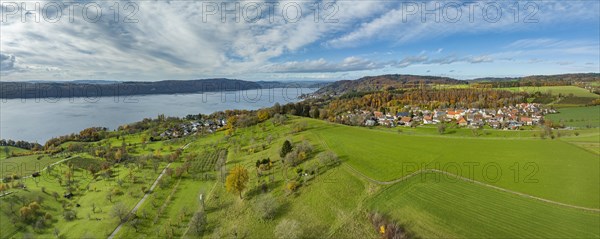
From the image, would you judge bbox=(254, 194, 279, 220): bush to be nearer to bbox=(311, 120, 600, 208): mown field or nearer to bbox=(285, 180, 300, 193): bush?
bbox=(285, 180, 300, 193): bush

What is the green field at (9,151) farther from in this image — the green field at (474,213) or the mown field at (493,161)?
the green field at (474,213)

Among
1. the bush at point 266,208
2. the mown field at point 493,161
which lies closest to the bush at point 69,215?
the bush at point 266,208

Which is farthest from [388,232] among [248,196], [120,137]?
[120,137]

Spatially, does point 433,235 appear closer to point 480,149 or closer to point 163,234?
point 480,149

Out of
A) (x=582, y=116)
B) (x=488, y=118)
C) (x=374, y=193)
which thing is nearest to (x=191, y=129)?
(x=374, y=193)

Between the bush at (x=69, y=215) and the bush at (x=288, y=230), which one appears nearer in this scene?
the bush at (x=288, y=230)

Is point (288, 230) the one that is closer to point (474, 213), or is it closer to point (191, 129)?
point (474, 213)

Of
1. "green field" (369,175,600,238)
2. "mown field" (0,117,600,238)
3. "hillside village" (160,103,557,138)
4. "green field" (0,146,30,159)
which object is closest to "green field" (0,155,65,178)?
"mown field" (0,117,600,238)
